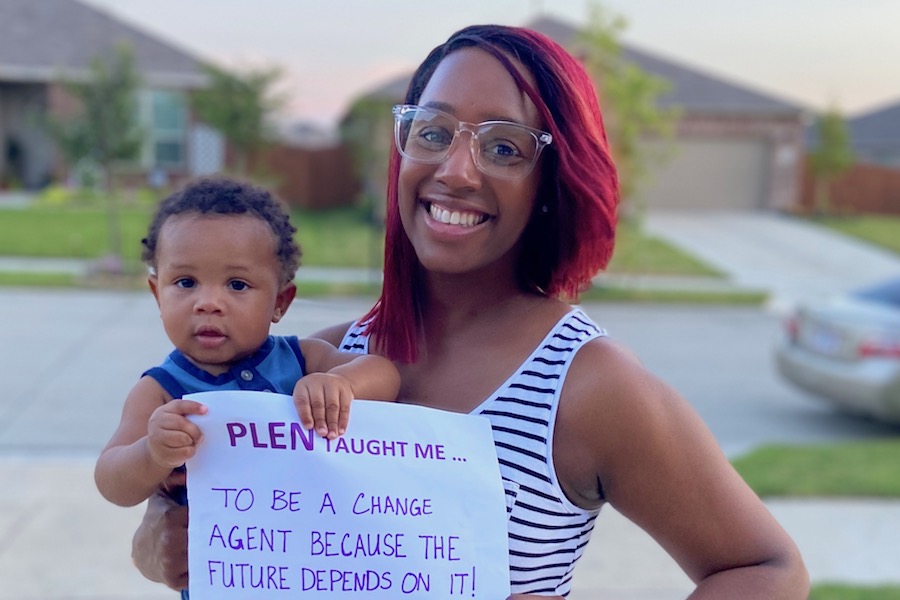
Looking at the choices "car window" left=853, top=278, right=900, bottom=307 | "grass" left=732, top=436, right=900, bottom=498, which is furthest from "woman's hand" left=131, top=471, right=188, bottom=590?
"car window" left=853, top=278, right=900, bottom=307

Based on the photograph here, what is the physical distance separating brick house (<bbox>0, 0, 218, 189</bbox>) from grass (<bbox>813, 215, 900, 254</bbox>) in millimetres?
16875

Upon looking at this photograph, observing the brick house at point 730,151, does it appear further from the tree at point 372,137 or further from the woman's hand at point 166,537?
the woman's hand at point 166,537

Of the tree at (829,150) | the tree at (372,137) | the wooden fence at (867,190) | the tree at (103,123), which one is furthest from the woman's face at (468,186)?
the wooden fence at (867,190)

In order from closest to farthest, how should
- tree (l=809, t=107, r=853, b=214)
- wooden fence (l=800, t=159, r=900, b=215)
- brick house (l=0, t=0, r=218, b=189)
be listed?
brick house (l=0, t=0, r=218, b=189), tree (l=809, t=107, r=853, b=214), wooden fence (l=800, t=159, r=900, b=215)

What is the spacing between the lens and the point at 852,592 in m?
4.14

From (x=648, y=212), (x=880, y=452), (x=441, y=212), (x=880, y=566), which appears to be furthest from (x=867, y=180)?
(x=441, y=212)

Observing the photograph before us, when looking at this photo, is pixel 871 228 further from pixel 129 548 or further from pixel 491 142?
pixel 491 142

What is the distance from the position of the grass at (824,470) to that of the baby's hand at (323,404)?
434 cm

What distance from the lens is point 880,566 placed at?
4504 millimetres

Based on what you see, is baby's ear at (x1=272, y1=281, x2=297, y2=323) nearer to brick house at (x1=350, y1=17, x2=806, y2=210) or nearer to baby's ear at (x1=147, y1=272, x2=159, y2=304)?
baby's ear at (x1=147, y1=272, x2=159, y2=304)

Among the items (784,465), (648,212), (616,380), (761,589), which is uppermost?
(616,380)

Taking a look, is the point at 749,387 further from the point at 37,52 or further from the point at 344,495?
the point at 37,52

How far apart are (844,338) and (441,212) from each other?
21.6ft

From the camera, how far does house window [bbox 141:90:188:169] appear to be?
25438mm
